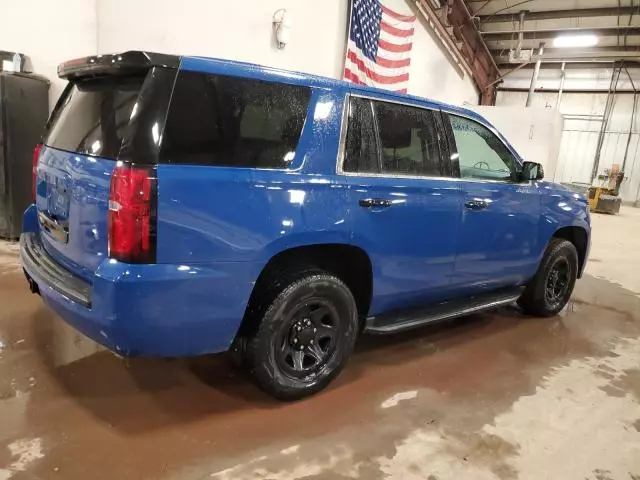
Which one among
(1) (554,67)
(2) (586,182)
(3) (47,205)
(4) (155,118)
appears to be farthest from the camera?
(2) (586,182)

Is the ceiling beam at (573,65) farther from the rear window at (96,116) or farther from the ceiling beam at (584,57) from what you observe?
the rear window at (96,116)

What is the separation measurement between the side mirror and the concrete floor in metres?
1.25

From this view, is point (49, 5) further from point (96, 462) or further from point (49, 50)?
point (96, 462)

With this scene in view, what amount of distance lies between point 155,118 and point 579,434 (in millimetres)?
2538

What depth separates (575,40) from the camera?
11570 mm

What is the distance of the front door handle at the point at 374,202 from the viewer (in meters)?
2.63

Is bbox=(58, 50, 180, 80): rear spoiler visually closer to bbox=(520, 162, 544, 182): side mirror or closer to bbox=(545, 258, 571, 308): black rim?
bbox=(520, 162, 544, 182): side mirror

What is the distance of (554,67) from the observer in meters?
14.6

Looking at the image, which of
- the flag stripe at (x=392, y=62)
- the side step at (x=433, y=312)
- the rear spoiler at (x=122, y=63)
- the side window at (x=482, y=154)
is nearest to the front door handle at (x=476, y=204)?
the side window at (x=482, y=154)

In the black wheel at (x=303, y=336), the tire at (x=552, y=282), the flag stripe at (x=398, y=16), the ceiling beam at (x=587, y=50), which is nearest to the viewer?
the black wheel at (x=303, y=336)

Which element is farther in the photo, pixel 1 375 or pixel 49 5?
pixel 49 5

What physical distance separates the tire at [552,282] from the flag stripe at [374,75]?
454 cm

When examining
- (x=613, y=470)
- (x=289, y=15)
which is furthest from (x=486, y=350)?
(x=289, y=15)

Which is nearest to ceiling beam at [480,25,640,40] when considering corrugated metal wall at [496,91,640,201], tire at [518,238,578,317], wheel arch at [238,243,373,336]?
corrugated metal wall at [496,91,640,201]
